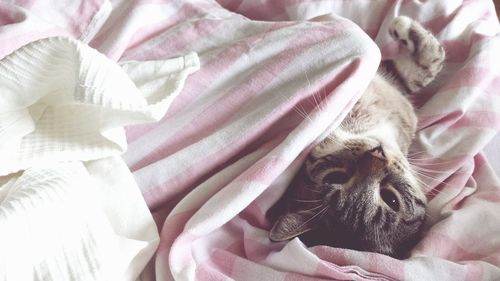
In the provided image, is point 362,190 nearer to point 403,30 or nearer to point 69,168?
point 403,30

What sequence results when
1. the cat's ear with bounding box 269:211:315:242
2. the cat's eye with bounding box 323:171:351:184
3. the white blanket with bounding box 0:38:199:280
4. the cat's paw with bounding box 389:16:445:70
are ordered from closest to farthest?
the white blanket with bounding box 0:38:199:280 → the cat's ear with bounding box 269:211:315:242 → the cat's eye with bounding box 323:171:351:184 → the cat's paw with bounding box 389:16:445:70

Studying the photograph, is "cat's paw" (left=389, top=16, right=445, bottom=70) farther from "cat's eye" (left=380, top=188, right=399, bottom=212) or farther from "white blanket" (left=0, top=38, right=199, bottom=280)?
"white blanket" (left=0, top=38, right=199, bottom=280)

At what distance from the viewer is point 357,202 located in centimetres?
97

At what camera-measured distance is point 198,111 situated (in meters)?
0.95

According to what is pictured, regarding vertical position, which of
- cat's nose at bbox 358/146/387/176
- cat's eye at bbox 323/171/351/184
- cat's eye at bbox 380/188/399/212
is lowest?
cat's eye at bbox 380/188/399/212

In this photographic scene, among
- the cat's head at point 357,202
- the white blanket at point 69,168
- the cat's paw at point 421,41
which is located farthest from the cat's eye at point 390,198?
the white blanket at point 69,168

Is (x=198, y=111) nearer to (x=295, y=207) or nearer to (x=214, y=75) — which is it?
(x=214, y=75)

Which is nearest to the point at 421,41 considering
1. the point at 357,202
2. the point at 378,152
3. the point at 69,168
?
the point at 378,152

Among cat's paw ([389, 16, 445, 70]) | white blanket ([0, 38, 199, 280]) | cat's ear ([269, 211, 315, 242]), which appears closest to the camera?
white blanket ([0, 38, 199, 280])

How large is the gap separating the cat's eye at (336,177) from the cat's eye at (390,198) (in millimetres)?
75

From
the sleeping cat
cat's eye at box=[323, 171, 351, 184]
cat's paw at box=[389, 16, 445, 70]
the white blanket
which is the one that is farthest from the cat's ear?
cat's paw at box=[389, 16, 445, 70]

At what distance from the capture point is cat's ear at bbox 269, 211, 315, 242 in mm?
912

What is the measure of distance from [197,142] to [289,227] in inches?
9.0

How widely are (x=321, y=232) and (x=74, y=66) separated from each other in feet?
1.78
